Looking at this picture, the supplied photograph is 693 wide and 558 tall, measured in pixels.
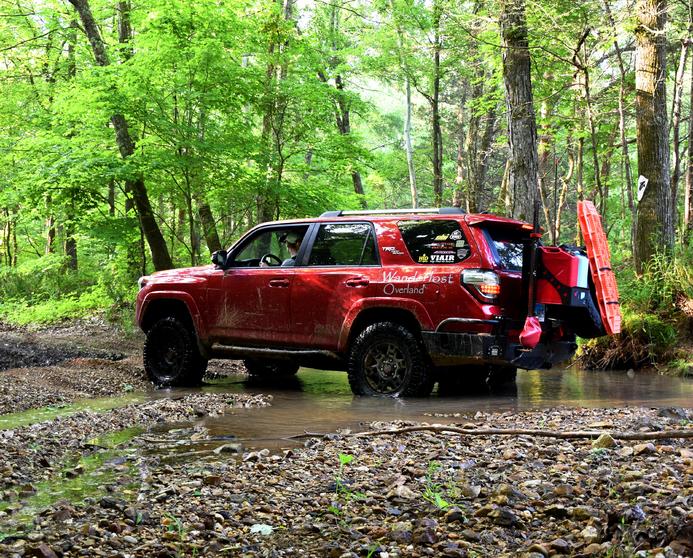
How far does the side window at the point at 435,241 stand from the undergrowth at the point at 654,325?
4.07 meters

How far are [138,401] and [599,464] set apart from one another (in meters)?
5.17

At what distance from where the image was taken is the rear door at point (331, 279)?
26.5ft

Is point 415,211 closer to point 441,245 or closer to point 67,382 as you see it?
point 441,245

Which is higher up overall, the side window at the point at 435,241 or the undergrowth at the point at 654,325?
the side window at the point at 435,241

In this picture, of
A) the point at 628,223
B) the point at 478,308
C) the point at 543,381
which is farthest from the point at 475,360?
the point at 628,223

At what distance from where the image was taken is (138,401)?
7844mm

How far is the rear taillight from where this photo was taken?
7.27 m

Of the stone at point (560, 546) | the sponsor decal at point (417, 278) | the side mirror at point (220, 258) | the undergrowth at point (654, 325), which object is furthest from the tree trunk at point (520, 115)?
the stone at point (560, 546)

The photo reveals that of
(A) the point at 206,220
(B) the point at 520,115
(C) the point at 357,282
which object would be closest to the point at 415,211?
(C) the point at 357,282

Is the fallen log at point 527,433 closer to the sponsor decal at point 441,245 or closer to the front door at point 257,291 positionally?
the sponsor decal at point 441,245

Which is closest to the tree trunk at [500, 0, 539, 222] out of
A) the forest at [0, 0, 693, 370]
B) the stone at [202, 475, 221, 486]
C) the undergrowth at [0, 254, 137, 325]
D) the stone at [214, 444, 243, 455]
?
the forest at [0, 0, 693, 370]

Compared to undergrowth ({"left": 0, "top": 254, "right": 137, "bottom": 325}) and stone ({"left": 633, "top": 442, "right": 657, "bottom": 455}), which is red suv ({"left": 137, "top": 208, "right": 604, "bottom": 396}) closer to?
stone ({"left": 633, "top": 442, "right": 657, "bottom": 455})

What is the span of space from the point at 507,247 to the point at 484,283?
0.64 m

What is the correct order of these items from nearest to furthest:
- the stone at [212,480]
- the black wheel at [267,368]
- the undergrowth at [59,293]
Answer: the stone at [212,480], the black wheel at [267,368], the undergrowth at [59,293]
